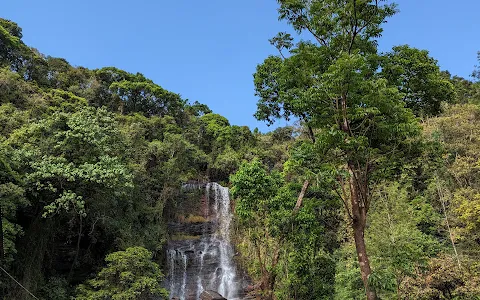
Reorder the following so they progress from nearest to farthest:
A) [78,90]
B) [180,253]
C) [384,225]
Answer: [384,225], [180,253], [78,90]

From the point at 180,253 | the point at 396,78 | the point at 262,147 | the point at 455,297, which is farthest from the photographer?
the point at 262,147

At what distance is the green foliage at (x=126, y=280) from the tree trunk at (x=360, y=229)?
22.1 feet

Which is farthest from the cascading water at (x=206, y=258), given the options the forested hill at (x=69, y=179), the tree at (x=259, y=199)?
the tree at (x=259, y=199)

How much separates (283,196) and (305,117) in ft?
9.78

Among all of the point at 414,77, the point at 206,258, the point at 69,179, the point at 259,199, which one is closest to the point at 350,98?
the point at 414,77

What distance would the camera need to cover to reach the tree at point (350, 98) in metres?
6.61

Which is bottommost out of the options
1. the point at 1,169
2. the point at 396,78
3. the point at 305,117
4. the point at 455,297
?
the point at 455,297

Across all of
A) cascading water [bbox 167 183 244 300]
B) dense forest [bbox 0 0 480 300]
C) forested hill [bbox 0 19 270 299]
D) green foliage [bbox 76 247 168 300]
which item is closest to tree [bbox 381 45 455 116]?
dense forest [bbox 0 0 480 300]

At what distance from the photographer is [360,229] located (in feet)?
22.1

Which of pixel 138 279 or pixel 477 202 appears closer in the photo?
pixel 477 202

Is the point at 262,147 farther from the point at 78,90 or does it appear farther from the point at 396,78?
the point at 396,78

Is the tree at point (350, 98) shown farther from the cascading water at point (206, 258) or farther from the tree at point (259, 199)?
the cascading water at point (206, 258)

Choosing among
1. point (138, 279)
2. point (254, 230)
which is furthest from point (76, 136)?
point (254, 230)

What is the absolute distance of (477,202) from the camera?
31.4 feet
